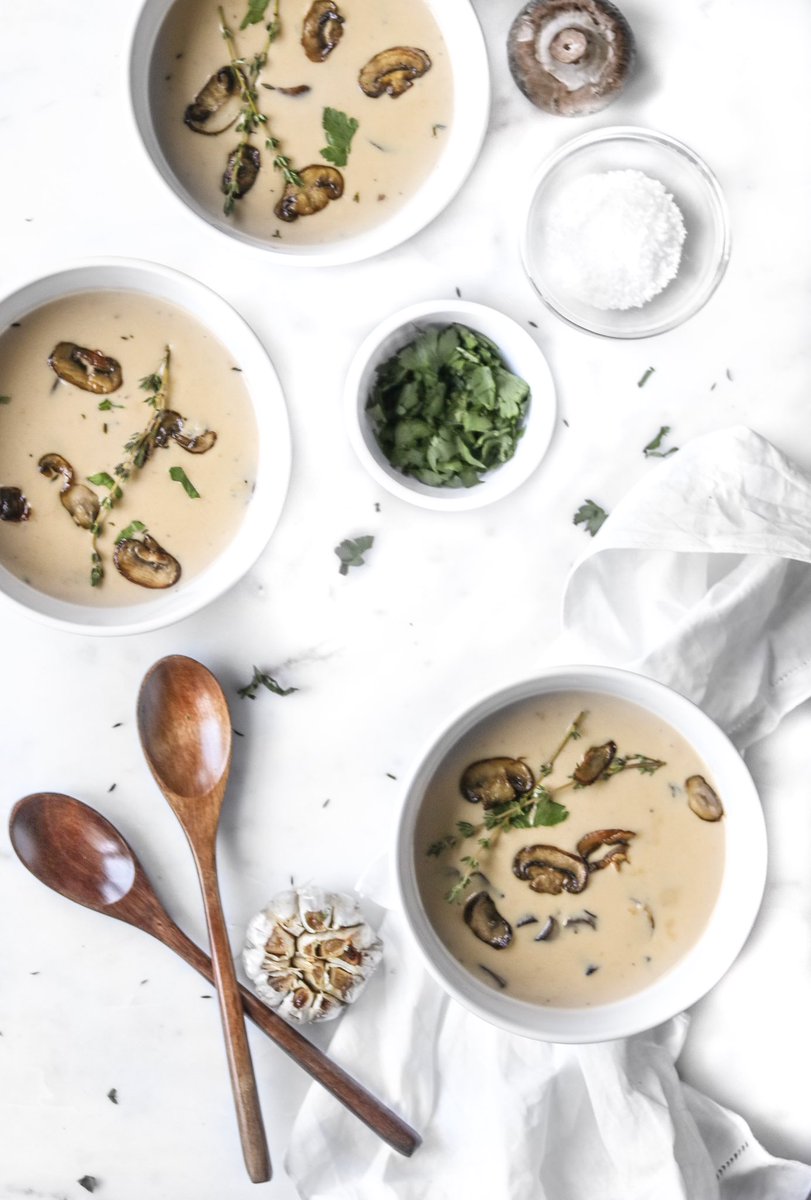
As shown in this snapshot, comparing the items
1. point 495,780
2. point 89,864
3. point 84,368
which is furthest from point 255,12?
point 89,864

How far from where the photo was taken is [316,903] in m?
1.46

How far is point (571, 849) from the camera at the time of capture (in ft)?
4.50

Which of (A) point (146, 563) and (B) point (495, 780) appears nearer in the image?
(B) point (495, 780)

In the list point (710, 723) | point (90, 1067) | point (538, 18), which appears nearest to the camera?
point (710, 723)

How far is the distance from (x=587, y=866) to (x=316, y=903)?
35 centimetres

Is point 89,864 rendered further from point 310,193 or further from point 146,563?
point 310,193

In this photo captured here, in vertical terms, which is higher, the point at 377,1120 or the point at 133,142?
the point at 133,142

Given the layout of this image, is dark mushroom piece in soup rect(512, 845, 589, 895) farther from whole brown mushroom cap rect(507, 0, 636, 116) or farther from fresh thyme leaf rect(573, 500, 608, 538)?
whole brown mushroom cap rect(507, 0, 636, 116)

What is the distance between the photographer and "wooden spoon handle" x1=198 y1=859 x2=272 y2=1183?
→ 55.9 inches

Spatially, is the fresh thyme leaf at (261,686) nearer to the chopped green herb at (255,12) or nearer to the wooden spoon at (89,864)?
the wooden spoon at (89,864)

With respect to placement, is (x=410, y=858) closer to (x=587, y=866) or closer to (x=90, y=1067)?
(x=587, y=866)

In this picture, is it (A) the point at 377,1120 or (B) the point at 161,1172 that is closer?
(A) the point at 377,1120

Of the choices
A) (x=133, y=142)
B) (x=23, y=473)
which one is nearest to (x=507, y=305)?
(x=133, y=142)

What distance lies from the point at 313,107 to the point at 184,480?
0.51 metres
